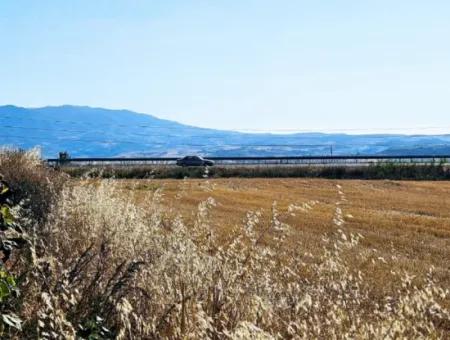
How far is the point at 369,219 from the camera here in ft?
59.4

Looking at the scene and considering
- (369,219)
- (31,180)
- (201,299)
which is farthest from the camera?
(369,219)

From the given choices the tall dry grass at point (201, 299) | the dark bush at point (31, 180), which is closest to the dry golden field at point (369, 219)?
the tall dry grass at point (201, 299)

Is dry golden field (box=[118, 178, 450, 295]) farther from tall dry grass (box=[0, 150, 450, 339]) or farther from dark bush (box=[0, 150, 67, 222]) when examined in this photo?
dark bush (box=[0, 150, 67, 222])

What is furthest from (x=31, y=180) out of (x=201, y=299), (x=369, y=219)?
(x=201, y=299)

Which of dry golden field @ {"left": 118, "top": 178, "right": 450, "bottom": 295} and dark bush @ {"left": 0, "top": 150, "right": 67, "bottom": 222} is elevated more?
dark bush @ {"left": 0, "top": 150, "right": 67, "bottom": 222}

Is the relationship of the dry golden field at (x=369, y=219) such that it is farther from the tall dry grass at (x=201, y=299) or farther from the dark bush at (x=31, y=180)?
the dark bush at (x=31, y=180)

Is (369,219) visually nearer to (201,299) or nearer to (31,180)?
(31,180)

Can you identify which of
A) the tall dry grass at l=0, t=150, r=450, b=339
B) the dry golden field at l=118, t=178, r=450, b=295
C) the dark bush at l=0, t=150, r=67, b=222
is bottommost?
the dry golden field at l=118, t=178, r=450, b=295

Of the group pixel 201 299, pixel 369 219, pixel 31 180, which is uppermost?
pixel 31 180

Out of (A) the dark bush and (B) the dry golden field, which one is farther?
(A) the dark bush

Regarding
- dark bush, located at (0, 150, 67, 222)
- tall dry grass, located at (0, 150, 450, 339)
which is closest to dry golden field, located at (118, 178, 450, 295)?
tall dry grass, located at (0, 150, 450, 339)

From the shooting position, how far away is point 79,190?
1195cm

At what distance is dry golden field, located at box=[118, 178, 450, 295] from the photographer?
10.0 m

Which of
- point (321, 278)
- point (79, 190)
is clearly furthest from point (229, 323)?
point (79, 190)
